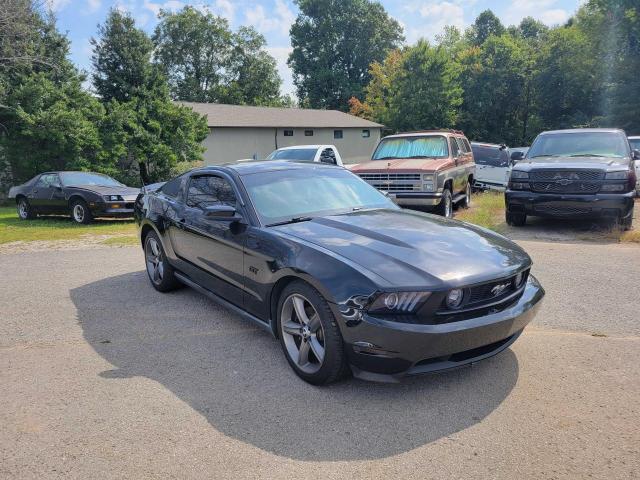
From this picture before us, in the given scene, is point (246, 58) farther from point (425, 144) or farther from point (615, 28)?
point (425, 144)

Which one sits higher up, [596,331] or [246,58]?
[246,58]

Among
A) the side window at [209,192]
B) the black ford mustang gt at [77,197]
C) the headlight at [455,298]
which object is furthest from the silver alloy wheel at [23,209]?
the headlight at [455,298]

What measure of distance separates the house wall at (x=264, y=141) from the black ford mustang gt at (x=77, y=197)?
1425cm

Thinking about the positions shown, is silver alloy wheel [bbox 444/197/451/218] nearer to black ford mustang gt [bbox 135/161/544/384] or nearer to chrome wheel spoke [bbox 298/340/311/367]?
black ford mustang gt [bbox 135/161/544/384]

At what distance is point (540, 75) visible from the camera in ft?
123

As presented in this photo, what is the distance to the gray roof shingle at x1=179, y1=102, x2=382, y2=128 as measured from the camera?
102 ft

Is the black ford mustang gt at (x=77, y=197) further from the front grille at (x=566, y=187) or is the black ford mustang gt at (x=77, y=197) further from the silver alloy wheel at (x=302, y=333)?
the silver alloy wheel at (x=302, y=333)

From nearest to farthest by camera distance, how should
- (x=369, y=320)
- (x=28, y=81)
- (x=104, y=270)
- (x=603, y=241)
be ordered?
(x=369, y=320) < (x=104, y=270) < (x=603, y=241) < (x=28, y=81)

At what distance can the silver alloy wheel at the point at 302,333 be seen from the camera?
3.47 meters

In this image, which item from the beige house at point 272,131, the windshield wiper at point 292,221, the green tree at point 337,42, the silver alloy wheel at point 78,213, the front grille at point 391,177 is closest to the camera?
the windshield wiper at point 292,221

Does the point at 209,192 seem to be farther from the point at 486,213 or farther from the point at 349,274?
the point at 486,213

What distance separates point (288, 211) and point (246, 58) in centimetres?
5479

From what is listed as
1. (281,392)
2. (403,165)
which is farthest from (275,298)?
(403,165)

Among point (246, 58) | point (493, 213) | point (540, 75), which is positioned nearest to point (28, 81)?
point (493, 213)
